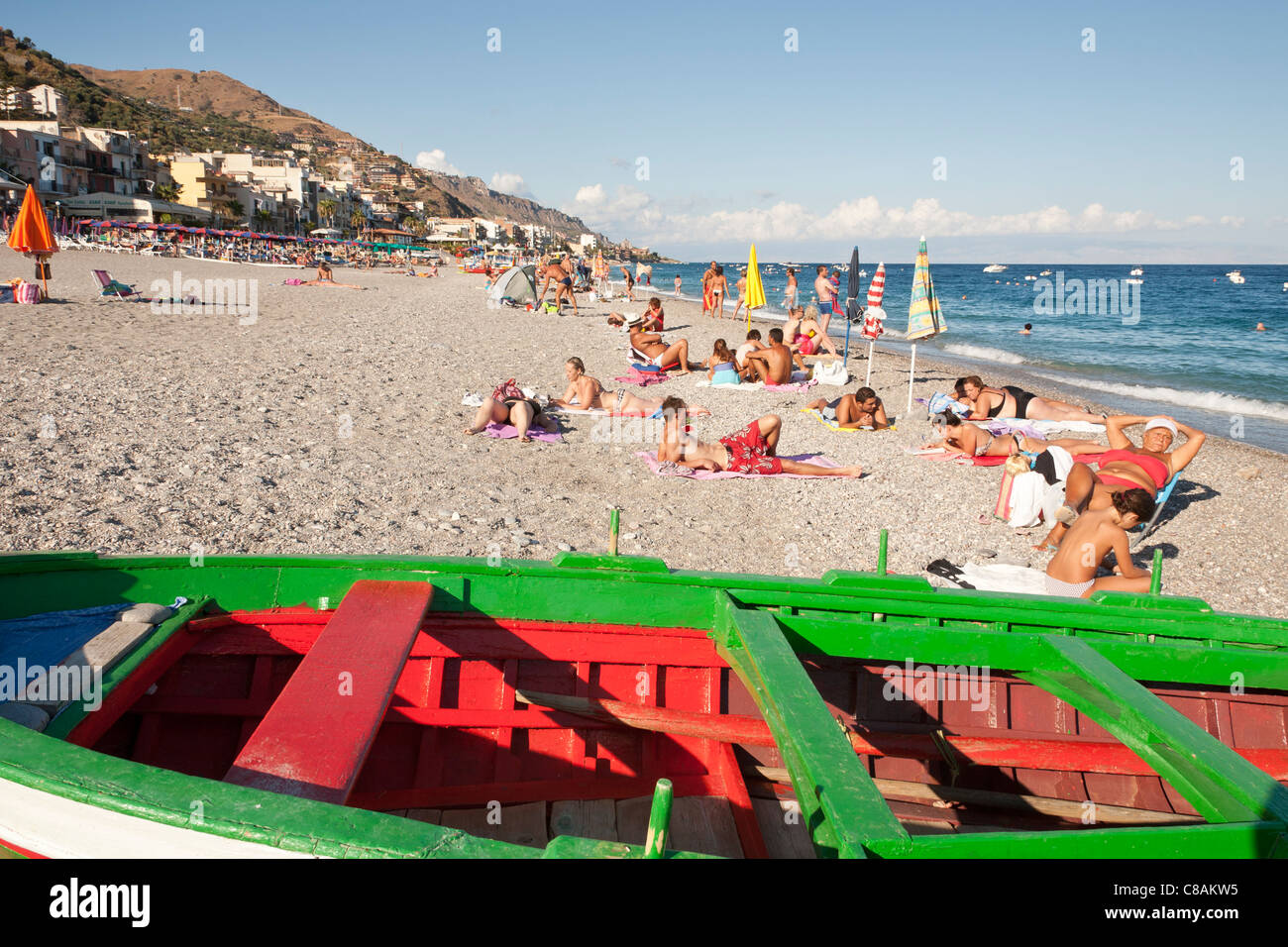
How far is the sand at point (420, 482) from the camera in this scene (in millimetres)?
6082

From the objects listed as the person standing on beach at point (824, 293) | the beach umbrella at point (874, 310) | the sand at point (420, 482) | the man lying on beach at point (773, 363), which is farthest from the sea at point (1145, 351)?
the beach umbrella at point (874, 310)

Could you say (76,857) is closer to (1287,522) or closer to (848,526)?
(848,526)

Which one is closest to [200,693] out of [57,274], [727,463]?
[727,463]

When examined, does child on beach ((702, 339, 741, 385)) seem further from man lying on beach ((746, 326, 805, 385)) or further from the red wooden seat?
the red wooden seat

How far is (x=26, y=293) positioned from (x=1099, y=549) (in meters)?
19.5

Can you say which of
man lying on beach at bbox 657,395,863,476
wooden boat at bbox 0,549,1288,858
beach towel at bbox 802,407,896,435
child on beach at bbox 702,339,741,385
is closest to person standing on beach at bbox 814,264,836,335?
child on beach at bbox 702,339,741,385

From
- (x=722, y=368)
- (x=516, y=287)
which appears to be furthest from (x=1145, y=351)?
(x=516, y=287)

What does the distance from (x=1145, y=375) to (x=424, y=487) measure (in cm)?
2051

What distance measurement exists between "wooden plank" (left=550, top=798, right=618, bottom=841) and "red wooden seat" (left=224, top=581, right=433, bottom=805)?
91cm

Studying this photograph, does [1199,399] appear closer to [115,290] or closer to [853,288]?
[853,288]

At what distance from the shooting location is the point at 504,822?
288cm

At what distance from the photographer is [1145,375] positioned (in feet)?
66.1
